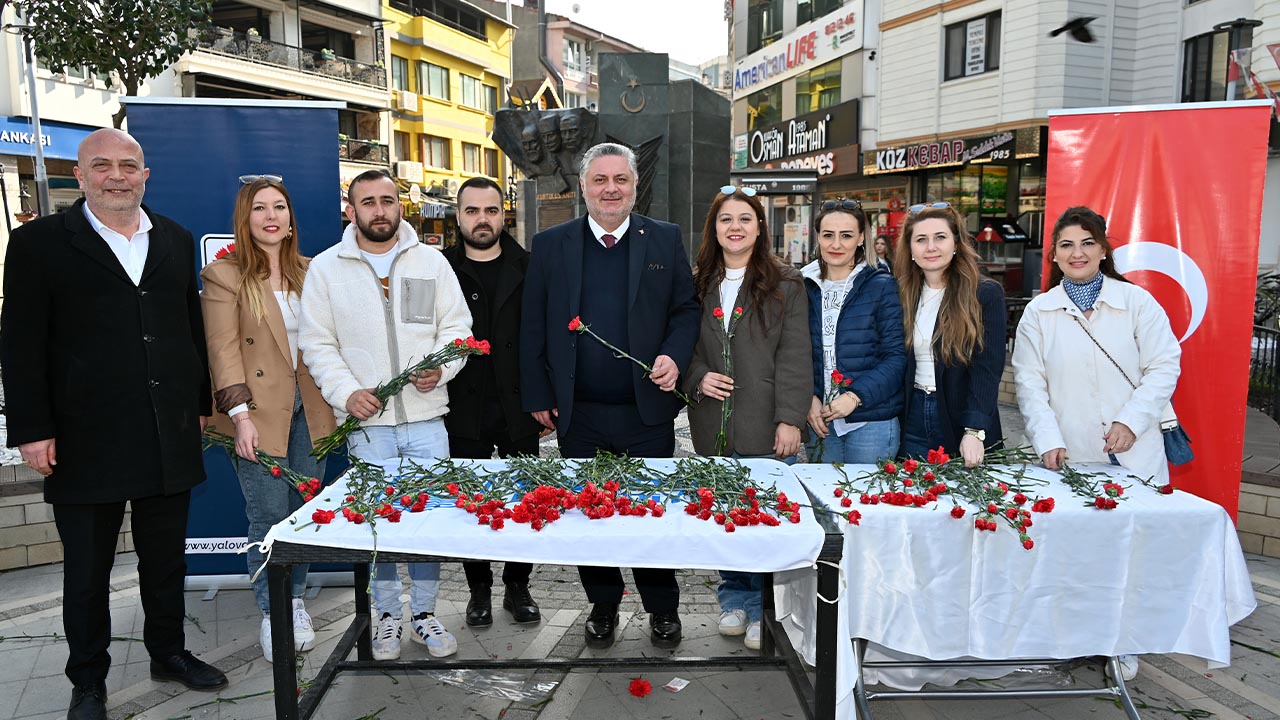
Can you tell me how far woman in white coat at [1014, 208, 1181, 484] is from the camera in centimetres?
351

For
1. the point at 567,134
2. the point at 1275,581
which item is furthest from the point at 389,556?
the point at 567,134

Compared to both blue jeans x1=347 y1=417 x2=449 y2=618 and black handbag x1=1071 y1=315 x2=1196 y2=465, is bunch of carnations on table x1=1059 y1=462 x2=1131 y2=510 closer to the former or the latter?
black handbag x1=1071 y1=315 x2=1196 y2=465

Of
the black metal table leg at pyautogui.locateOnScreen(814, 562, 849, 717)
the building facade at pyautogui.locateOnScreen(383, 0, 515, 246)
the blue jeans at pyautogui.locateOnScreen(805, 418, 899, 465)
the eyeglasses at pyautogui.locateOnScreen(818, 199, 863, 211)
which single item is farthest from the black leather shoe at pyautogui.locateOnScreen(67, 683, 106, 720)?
the building facade at pyautogui.locateOnScreen(383, 0, 515, 246)

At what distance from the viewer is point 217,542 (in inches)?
174

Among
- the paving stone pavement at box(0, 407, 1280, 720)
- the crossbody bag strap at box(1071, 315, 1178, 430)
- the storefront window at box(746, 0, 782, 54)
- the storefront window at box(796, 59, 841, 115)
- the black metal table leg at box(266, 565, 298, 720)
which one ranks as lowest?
the paving stone pavement at box(0, 407, 1280, 720)

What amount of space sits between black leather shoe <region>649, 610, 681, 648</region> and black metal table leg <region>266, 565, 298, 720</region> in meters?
1.56

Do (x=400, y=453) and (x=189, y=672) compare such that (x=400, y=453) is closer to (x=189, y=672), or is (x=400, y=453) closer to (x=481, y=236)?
(x=481, y=236)

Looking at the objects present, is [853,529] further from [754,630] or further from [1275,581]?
[1275,581]

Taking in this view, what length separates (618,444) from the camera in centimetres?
371

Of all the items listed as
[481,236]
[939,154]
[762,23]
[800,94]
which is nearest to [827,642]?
[481,236]

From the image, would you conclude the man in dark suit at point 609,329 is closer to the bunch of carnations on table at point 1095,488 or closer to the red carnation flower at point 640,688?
the red carnation flower at point 640,688

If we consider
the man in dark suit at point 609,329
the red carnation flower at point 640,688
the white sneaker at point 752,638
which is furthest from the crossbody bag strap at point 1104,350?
the red carnation flower at point 640,688

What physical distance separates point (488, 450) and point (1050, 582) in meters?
2.40

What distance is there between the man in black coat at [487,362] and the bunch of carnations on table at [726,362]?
2.87 feet
